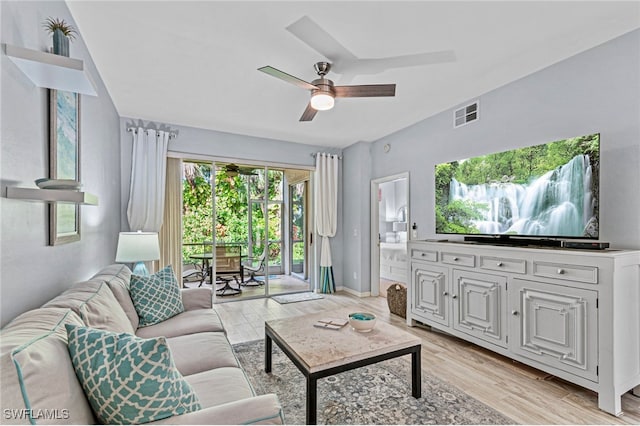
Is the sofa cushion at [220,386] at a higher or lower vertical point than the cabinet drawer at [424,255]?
lower

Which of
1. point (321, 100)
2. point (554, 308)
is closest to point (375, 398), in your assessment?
point (554, 308)

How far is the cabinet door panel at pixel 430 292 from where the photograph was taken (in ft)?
10.5

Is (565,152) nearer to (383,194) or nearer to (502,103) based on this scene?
(502,103)

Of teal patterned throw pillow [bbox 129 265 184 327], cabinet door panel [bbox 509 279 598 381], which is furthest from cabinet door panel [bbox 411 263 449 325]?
teal patterned throw pillow [bbox 129 265 184 327]

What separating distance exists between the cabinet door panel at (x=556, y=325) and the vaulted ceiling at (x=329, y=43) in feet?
6.24

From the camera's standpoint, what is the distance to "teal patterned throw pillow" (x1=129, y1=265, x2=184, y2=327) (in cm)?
224

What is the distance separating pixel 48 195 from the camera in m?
1.28

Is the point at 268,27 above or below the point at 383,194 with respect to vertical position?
above

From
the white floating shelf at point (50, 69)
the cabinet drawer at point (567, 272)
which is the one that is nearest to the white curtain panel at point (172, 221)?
the white floating shelf at point (50, 69)

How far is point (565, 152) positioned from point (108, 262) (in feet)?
14.6

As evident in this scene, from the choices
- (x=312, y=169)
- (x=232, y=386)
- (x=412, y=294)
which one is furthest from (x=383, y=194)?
(x=232, y=386)

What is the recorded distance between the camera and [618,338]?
200 centimetres

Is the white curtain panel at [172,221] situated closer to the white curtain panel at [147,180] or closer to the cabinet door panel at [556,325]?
the white curtain panel at [147,180]

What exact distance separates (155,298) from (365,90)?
2.35 m
